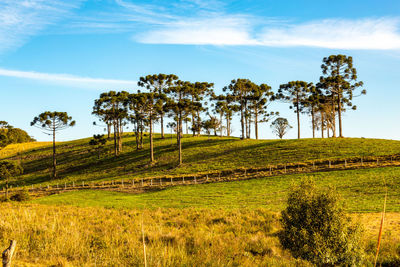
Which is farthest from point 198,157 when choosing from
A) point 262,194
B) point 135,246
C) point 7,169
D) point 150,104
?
point 135,246

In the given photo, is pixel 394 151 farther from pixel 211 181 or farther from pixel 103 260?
pixel 103 260

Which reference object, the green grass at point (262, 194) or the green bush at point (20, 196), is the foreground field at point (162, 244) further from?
the green bush at point (20, 196)

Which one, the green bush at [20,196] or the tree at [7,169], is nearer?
the green bush at [20,196]

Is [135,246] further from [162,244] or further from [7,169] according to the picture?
[7,169]

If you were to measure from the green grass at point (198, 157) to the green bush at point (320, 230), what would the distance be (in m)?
46.5

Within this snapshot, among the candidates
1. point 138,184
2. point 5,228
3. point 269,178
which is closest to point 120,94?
point 138,184

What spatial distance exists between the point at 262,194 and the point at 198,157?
37139mm

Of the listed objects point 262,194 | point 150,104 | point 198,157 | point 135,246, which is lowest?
point 262,194

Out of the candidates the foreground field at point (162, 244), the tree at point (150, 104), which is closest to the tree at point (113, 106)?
the tree at point (150, 104)

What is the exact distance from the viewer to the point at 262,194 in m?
36.3

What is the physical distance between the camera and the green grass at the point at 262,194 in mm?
28469

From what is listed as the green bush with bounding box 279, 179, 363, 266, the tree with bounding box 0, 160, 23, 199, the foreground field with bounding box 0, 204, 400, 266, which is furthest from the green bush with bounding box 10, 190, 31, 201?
the green bush with bounding box 279, 179, 363, 266

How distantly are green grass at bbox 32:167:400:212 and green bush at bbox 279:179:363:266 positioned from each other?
13.5 meters

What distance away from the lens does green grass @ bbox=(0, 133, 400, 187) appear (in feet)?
200
